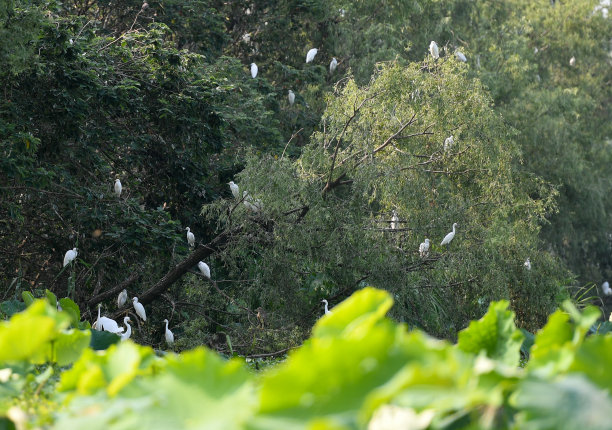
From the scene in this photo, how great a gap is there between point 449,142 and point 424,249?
37.4 inches

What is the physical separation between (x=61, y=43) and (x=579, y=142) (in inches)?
421

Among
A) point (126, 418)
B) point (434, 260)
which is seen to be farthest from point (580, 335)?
point (434, 260)

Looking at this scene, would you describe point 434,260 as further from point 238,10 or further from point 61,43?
point 238,10

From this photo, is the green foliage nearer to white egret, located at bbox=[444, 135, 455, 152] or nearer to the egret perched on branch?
white egret, located at bbox=[444, 135, 455, 152]

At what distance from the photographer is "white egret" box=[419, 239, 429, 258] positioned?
263 inches

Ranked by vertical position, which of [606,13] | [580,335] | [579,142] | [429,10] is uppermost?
[580,335]

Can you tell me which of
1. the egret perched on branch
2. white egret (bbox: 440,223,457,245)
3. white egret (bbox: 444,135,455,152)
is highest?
white egret (bbox: 444,135,455,152)

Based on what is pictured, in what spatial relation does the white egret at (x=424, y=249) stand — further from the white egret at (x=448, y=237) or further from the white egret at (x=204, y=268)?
the white egret at (x=204, y=268)

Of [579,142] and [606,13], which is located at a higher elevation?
[606,13]

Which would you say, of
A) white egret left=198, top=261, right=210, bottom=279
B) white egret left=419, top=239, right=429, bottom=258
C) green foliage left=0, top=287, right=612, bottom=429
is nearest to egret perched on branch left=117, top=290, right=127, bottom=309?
white egret left=198, top=261, right=210, bottom=279

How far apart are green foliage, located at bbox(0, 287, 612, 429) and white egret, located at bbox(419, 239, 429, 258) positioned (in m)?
5.48

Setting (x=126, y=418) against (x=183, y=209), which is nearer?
(x=126, y=418)

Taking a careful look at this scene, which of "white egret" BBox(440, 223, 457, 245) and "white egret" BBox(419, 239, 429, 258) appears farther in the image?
"white egret" BBox(419, 239, 429, 258)

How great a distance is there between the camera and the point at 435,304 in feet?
22.9
